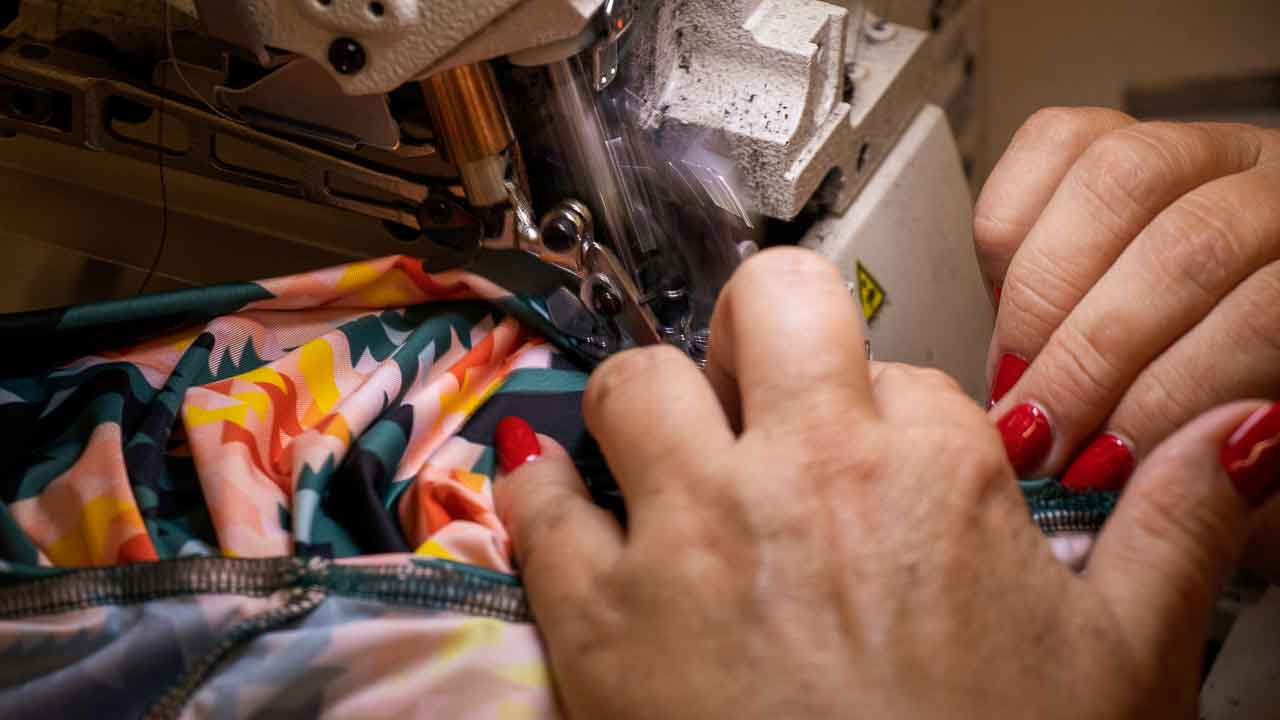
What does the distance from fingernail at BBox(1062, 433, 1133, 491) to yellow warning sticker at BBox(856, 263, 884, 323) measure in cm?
36

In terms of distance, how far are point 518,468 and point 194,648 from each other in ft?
0.84

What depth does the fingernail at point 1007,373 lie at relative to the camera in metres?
0.92

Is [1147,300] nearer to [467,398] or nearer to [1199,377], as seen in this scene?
[1199,377]

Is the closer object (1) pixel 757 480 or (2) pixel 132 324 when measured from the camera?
(1) pixel 757 480

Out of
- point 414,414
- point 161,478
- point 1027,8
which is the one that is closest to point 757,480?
point 414,414

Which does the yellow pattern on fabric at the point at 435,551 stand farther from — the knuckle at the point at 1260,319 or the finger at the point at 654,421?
the knuckle at the point at 1260,319

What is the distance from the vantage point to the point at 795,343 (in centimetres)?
69

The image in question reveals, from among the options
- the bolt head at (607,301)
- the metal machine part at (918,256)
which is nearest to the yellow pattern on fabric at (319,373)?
the bolt head at (607,301)

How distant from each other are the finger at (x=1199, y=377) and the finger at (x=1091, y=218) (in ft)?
0.28

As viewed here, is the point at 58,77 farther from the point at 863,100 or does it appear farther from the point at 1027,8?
the point at 1027,8

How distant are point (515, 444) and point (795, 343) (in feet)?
0.95

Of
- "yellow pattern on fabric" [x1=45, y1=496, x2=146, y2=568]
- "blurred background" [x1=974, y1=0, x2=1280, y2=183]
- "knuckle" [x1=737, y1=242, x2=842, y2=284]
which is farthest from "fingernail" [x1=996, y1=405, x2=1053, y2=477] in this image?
"blurred background" [x1=974, y1=0, x2=1280, y2=183]

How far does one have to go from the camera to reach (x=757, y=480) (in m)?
0.66

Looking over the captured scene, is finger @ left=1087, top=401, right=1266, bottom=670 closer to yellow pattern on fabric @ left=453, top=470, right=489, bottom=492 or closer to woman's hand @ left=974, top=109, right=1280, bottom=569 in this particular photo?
woman's hand @ left=974, top=109, right=1280, bottom=569
